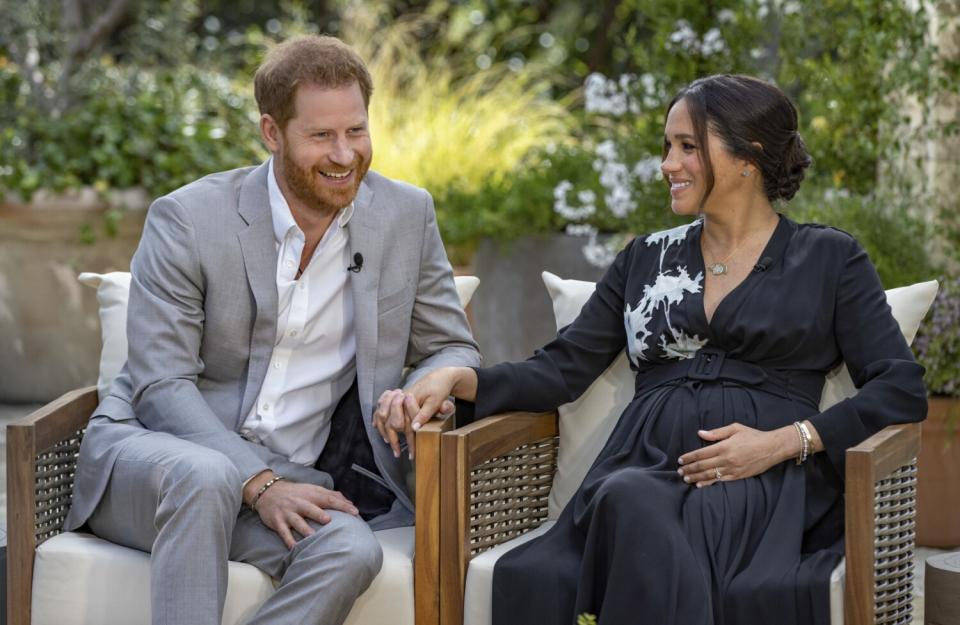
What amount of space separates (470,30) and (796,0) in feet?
20.4

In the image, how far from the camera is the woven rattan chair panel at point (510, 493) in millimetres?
3000

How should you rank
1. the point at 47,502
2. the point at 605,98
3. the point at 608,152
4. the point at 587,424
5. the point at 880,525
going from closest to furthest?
the point at 880,525 → the point at 47,502 → the point at 587,424 → the point at 608,152 → the point at 605,98

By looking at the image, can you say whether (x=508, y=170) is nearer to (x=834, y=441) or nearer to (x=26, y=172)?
(x=26, y=172)

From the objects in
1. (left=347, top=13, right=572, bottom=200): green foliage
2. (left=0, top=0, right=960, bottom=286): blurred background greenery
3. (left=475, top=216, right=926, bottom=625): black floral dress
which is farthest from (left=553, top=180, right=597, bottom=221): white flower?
(left=475, top=216, right=926, bottom=625): black floral dress

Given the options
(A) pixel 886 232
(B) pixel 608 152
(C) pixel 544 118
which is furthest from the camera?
(C) pixel 544 118

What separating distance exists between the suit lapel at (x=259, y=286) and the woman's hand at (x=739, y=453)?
0.98m

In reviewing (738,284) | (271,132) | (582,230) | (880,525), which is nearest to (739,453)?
(880,525)

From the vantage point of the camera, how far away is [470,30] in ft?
37.6

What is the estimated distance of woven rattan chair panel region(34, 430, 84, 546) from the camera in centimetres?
302

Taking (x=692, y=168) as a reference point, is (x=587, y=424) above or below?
below

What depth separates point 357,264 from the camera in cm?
321

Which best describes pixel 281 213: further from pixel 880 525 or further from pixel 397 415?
pixel 880 525

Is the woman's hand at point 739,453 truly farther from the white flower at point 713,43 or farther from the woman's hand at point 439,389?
the white flower at point 713,43

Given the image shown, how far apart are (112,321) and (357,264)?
2.13ft
